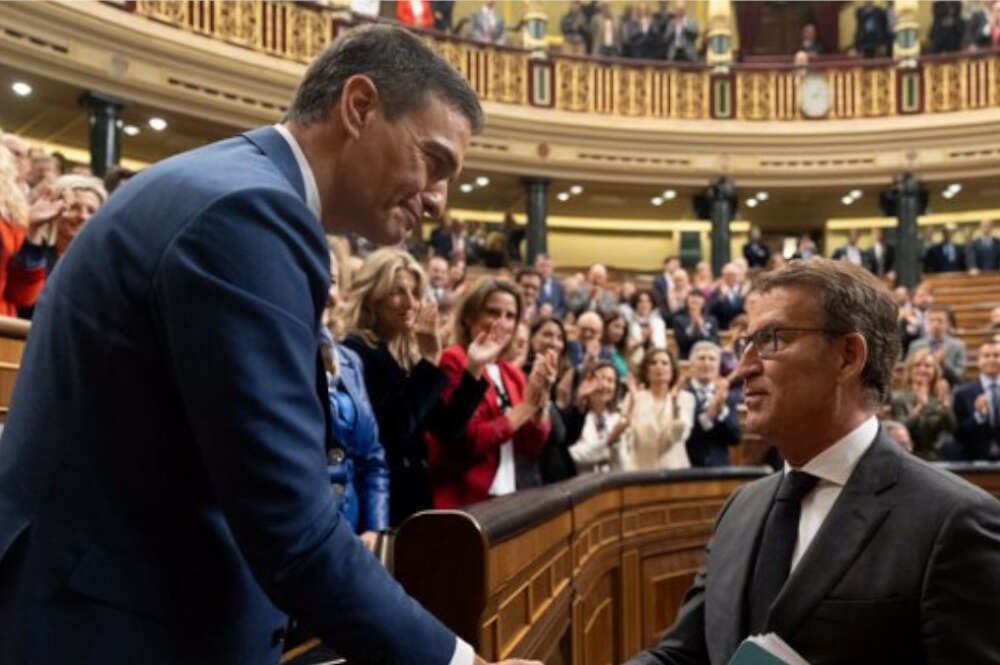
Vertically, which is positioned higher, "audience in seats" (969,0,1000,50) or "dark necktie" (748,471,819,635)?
"audience in seats" (969,0,1000,50)

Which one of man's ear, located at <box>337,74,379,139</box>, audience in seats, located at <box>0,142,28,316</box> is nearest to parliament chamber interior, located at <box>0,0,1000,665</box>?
audience in seats, located at <box>0,142,28,316</box>

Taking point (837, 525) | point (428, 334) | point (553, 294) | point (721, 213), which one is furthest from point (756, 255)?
point (837, 525)

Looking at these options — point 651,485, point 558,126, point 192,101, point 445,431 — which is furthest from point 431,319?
point 558,126

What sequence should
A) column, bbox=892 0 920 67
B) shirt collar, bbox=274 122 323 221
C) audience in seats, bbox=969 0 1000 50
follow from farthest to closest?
column, bbox=892 0 920 67, audience in seats, bbox=969 0 1000 50, shirt collar, bbox=274 122 323 221

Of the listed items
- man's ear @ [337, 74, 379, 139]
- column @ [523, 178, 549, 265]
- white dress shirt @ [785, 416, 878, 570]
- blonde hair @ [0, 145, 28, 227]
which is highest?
column @ [523, 178, 549, 265]

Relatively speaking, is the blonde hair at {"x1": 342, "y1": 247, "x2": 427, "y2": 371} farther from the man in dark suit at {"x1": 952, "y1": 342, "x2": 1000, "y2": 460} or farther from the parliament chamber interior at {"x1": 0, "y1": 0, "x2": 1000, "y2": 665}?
the man in dark suit at {"x1": 952, "y1": 342, "x2": 1000, "y2": 460}

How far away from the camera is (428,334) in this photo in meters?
3.20

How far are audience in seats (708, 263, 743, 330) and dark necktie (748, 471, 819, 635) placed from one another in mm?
7862

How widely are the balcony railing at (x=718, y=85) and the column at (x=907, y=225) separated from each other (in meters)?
0.98

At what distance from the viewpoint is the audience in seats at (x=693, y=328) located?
8180 mm

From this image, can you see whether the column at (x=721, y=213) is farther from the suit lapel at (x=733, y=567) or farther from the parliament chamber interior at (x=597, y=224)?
the suit lapel at (x=733, y=567)

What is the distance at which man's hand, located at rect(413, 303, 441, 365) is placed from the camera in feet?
10.5

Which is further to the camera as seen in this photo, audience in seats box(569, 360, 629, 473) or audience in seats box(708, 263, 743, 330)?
audience in seats box(708, 263, 743, 330)

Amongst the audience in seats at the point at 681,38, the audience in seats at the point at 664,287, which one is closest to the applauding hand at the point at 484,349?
the audience in seats at the point at 664,287
